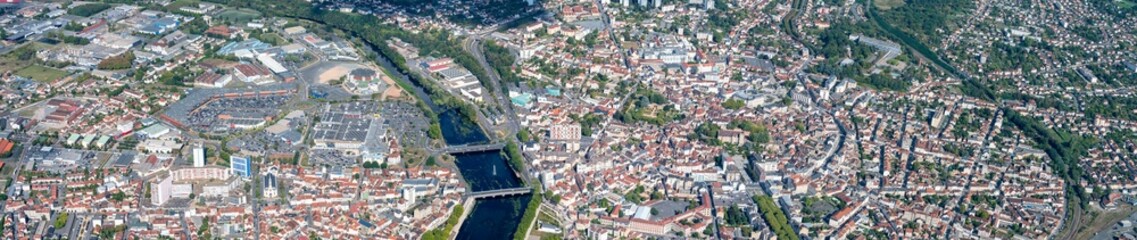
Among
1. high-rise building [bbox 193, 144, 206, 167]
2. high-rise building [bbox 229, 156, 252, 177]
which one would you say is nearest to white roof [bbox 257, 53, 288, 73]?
high-rise building [bbox 193, 144, 206, 167]

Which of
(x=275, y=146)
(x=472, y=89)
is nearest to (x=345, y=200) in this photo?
(x=275, y=146)

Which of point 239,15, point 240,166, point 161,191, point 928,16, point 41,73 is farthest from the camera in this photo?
point 928,16

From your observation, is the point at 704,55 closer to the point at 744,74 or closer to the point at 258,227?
Result: the point at 744,74

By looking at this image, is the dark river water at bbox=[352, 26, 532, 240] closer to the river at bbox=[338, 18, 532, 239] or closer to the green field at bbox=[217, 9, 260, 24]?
the river at bbox=[338, 18, 532, 239]

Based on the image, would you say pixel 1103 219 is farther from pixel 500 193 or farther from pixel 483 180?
pixel 483 180

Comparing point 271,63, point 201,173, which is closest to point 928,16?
point 271,63

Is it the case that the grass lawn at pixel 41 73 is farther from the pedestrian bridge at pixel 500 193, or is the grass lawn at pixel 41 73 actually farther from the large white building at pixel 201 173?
the pedestrian bridge at pixel 500 193
